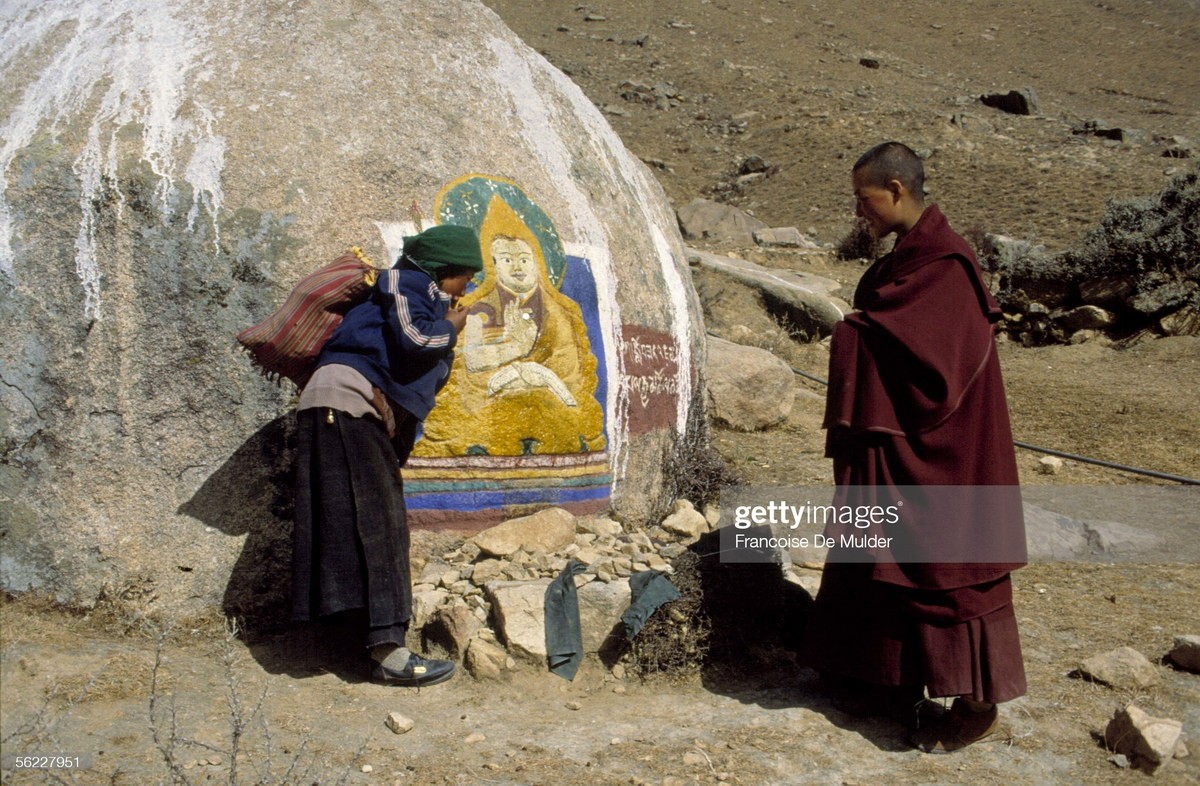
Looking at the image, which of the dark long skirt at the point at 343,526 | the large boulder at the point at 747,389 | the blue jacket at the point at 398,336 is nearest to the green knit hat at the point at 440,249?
the blue jacket at the point at 398,336

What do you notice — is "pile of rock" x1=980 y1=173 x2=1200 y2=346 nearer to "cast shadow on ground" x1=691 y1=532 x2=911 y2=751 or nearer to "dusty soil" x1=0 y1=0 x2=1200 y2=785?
"dusty soil" x1=0 y1=0 x2=1200 y2=785

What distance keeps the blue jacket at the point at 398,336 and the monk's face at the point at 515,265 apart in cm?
73

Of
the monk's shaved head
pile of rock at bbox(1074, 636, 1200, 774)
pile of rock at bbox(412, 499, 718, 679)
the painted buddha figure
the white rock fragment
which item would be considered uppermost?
the monk's shaved head

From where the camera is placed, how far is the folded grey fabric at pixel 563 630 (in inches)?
139

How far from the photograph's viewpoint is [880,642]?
10.5ft

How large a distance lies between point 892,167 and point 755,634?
5.47 feet

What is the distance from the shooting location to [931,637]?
3.08 m

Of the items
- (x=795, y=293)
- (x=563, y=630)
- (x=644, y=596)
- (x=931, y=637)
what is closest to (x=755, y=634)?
(x=644, y=596)

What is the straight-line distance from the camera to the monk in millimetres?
3059

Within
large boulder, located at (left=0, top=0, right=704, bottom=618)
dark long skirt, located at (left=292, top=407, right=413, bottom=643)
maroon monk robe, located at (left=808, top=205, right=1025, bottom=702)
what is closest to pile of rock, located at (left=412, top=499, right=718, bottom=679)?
large boulder, located at (left=0, top=0, right=704, bottom=618)

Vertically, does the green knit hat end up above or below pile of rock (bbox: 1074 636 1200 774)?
above

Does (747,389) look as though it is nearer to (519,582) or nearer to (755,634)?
(755,634)

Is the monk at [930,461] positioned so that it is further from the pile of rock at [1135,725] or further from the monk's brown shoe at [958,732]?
the pile of rock at [1135,725]

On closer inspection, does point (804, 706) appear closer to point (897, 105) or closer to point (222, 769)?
point (222, 769)
